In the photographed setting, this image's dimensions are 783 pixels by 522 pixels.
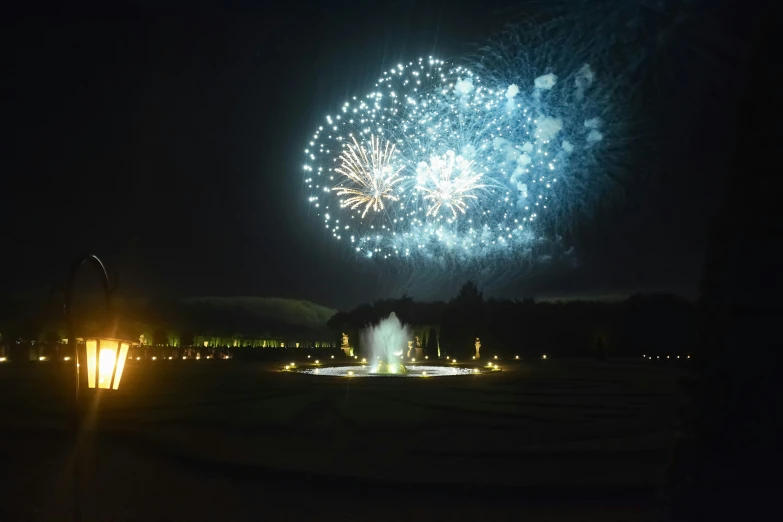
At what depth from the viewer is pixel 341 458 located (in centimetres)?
1243

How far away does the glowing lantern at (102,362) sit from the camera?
6750 mm

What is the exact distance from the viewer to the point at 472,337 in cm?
7656

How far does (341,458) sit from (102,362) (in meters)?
6.49

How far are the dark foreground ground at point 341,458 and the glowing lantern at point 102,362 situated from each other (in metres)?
0.93

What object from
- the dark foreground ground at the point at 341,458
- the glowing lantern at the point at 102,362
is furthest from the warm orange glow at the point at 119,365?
the dark foreground ground at the point at 341,458

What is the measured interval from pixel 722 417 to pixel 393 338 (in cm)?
4690

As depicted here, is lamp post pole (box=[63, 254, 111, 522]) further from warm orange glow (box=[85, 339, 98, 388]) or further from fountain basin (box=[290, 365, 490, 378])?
fountain basin (box=[290, 365, 490, 378])

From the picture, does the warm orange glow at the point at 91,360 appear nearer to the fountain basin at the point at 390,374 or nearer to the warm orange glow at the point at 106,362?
the warm orange glow at the point at 106,362

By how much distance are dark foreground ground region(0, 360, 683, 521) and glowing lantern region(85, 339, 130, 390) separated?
3.06 ft

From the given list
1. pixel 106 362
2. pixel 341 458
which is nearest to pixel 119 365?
pixel 106 362

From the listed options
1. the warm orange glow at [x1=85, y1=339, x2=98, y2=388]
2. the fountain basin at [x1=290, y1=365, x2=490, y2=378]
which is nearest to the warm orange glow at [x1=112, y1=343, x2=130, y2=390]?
the warm orange glow at [x1=85, y1=339, x2=98, y2=388]

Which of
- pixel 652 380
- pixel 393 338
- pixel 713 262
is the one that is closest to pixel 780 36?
pixel 713 262

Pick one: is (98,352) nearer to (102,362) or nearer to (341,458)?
(102,362)

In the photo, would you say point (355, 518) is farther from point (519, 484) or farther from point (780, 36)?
point (780, 36)
